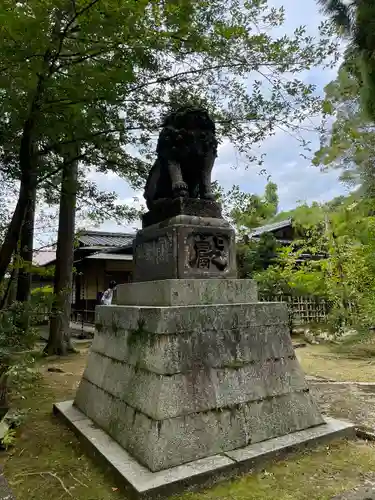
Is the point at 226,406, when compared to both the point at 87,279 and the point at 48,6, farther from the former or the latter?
the point at 87,279

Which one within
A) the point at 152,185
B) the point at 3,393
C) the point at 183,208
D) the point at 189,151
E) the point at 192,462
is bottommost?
the point at 192,462

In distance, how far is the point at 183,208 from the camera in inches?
144

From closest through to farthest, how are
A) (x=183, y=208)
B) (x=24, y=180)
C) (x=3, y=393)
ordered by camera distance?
(x=183, y=208), (x=3, y=393), (x=24, y=180)

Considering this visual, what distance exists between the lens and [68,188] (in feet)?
21.5

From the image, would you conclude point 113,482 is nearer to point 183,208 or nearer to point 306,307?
point 183,208

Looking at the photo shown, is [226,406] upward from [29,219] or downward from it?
downward

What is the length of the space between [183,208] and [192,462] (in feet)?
7.36

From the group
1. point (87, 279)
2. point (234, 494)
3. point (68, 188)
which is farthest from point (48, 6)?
point (87, 279)

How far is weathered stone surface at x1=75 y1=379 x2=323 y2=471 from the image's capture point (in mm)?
2629

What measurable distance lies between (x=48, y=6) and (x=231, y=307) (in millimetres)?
3496

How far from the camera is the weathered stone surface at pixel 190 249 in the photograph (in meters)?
3.46

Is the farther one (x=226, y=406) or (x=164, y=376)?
(x=226, y=406)

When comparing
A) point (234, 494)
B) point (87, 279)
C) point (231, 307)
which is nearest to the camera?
point (234, 494)

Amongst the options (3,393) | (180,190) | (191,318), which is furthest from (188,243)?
(3,393)
